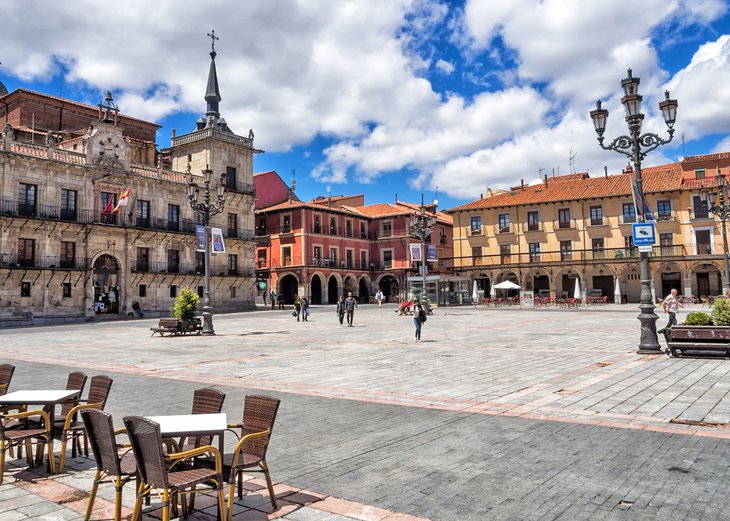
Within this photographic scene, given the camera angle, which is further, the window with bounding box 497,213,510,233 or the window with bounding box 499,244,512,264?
the window with bounding box 497,213,510,233

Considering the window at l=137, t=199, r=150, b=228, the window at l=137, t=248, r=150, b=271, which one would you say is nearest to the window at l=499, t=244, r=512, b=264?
the window at l=137, t=248, r=150, b=271

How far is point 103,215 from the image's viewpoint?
119ft

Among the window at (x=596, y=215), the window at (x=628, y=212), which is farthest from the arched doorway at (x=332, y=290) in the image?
the window at (x=628, y=212)

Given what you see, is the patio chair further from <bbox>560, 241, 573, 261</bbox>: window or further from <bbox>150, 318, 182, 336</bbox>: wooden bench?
<bbox>560, 241, 573, 261</bbox>: window

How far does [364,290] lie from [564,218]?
22.7 meters

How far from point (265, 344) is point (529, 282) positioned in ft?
127

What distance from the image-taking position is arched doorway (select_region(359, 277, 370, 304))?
196 feet

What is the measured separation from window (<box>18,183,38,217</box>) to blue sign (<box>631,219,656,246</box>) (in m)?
33.5

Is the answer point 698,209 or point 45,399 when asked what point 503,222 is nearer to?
point 698,209

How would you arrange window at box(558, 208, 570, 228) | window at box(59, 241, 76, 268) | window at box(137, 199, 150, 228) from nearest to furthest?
window at box(59, 241, 76, 268) < window at box(137, 199, 150, 228) < window at box(558, 208, 570, 228)

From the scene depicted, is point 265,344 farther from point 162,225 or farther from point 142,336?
point 162,225

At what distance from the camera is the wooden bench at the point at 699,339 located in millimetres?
10604

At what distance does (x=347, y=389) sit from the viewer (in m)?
8.40

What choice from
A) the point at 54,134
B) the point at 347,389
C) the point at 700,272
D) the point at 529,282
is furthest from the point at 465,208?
the point at 347,389
